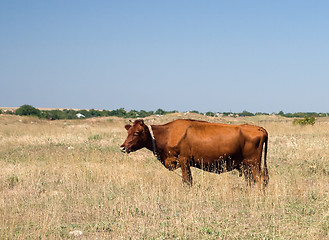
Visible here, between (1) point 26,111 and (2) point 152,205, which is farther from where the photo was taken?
(1) point 26,111

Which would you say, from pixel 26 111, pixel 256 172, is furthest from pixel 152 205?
pixel 26 111

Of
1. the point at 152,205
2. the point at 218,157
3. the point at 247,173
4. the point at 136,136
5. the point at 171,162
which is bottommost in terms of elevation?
the point at 152,205

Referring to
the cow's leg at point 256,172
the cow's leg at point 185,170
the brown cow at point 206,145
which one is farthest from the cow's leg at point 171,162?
the cow's leg at point 256,172

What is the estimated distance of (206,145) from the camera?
895 centimetres

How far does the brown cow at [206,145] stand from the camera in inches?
349

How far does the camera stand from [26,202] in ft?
26.9

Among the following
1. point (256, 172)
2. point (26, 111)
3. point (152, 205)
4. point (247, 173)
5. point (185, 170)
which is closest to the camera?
point (152, 205)

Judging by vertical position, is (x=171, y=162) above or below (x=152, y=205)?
above

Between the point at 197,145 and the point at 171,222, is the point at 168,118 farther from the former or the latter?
the point at 171,222

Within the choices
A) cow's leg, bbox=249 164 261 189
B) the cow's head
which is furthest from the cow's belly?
the cow's head

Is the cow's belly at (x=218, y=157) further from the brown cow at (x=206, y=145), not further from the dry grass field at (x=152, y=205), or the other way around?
the dry grass field at (x=152, y=205)

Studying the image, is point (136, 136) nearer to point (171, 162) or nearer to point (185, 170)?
point (171, 162)

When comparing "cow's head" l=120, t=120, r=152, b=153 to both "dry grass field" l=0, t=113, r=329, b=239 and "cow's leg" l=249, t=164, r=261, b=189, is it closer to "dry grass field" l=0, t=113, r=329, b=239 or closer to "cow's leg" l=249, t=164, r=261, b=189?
"dry grass field" l=0, t=113, r=329, b=239

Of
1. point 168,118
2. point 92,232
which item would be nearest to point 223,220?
point 92,232
